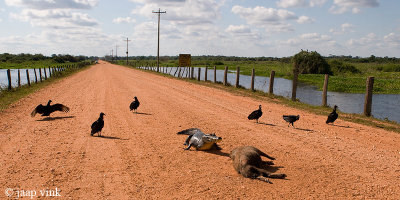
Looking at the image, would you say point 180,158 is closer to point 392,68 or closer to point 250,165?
point 250,165

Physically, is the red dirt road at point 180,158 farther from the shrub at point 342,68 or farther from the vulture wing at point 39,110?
the shrub at point 342,68

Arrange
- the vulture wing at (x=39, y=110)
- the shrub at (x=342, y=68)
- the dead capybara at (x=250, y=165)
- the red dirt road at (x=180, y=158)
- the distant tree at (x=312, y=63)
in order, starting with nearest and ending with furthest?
1. the red dirt road at (x=180, y=158)
2. the dead capybara at (x=250, y=165)
3. the vulture wing at (x=39, y=110)
4. the distant tree at (x=312, y=63)
5. the shrub at (x=342, y=68)

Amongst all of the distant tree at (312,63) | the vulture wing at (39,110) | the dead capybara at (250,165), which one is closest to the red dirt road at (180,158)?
the dead capybara at (250,165)

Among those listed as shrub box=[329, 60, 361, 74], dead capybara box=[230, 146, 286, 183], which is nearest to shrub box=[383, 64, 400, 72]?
shrub box=[329, 60, 361, 74]

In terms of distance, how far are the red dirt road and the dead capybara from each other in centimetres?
13

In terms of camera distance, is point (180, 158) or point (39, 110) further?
point (39, 110)

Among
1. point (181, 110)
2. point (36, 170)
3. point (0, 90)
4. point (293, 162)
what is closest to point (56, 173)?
point (36, 170)

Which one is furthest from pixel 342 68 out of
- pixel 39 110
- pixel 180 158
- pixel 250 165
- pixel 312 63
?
pixel 250 165

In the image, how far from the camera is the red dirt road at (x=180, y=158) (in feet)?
16.1

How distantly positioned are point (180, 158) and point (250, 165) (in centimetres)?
157

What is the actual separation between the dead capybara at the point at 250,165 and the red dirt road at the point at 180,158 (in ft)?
0.43

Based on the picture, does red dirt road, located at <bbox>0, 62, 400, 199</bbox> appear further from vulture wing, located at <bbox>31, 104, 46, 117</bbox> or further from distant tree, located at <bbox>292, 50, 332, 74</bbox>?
distant tree, located at <bbox>292, 50, 332, 74</bbox>

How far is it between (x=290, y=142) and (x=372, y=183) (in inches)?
100

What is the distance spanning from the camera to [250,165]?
5578 millimetres
